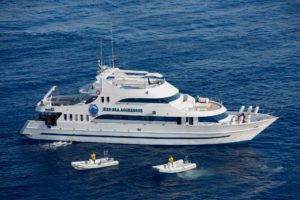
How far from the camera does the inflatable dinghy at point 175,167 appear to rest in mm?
86000

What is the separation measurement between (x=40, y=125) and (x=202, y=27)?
54.5m

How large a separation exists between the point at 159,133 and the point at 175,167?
30.9ft

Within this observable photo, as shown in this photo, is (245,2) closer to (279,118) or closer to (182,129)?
(279,118)

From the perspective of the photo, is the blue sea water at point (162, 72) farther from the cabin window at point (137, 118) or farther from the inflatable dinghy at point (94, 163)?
the cabin window at point (137, 118)

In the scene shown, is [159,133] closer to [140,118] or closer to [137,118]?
[140,118]

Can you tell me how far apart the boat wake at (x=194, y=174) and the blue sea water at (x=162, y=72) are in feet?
0.45

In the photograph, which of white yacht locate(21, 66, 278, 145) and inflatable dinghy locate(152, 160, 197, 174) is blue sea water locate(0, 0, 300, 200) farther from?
white yacht locate(21, 66, 278, 145)

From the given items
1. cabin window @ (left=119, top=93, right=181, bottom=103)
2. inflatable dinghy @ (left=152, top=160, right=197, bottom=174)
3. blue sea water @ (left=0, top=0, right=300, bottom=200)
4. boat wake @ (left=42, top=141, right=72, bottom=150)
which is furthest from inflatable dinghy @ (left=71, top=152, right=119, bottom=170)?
cabin window @ (left=119, top=93, right=181, bottom=103)

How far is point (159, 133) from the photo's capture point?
94.9 m

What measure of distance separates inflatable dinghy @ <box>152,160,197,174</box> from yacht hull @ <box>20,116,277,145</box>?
7.69 meters

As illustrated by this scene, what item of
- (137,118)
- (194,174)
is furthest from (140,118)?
(194,174)

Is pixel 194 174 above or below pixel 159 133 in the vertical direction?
below

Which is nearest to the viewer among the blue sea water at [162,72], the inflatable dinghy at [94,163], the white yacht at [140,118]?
the blue sea water at [162,72]

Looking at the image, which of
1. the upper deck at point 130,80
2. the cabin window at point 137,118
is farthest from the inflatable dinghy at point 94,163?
the upper deck at point 130,80
